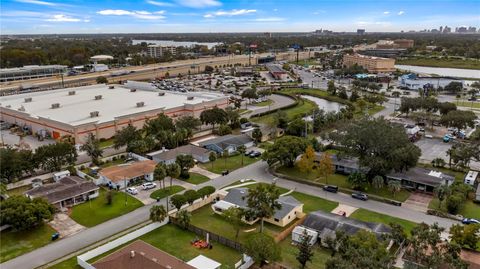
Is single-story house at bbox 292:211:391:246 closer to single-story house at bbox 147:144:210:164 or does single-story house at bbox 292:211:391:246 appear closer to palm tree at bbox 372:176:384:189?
palm tree at bbox 372:176:384:189

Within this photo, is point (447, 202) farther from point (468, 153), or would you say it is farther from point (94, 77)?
point (94, 77)

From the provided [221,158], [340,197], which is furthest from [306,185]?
[221,158]

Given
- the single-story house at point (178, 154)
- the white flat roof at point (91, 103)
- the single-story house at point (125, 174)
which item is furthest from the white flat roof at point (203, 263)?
the white flat roof at point (91, 103)

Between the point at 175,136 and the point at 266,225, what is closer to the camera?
the point at 266,225

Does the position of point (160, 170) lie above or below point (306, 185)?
above

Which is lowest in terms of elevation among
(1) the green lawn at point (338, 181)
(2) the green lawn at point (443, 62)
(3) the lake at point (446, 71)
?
(1) the green lawn at point (338, 181)

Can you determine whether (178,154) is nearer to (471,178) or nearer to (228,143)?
(228,143)

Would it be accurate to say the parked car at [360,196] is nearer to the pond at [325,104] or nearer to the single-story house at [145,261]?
the single-story house at [145,261]
